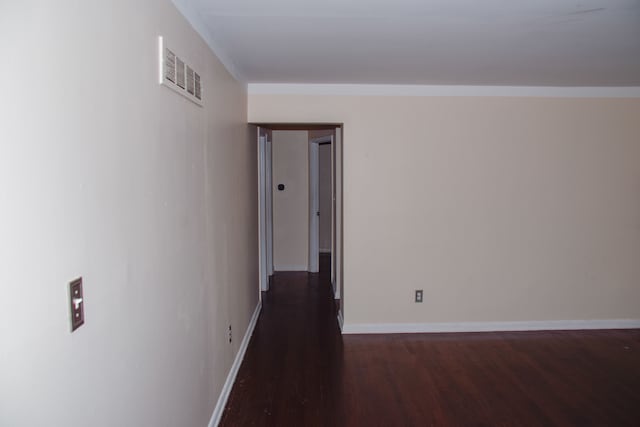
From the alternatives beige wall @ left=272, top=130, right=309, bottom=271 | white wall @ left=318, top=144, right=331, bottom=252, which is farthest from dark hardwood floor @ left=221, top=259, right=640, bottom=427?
white wall @ left=318, top=144, right=331, bottom=252

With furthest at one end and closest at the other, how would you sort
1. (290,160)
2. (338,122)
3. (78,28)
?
(290,160)
(338,122)
(78,28)

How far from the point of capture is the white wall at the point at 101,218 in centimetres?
87

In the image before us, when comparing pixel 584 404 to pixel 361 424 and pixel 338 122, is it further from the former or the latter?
pixel 338 122

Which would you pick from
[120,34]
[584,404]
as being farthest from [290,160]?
[120,34]

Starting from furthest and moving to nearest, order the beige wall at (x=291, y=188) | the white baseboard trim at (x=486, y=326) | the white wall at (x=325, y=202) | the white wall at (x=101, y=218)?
the white wall at (x=325, y=202), the beige wall at (x=291, y=188), the white baseboard trim at (x=486, y=326), the white wall at (x=101, y=218)

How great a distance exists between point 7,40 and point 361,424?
8.21 ft

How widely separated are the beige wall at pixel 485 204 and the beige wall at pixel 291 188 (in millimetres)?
2565

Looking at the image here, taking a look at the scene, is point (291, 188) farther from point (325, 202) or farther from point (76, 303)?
point (76, 303)

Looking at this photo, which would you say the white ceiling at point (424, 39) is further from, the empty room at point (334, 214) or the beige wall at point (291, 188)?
the beige wall at point (291, 188)

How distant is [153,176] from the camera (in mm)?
1613

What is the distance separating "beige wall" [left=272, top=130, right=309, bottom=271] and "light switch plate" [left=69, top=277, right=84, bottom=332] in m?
5.56

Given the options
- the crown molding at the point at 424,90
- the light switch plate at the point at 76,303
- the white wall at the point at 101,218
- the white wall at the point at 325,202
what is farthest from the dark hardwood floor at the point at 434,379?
the white wall at the point at 325,202

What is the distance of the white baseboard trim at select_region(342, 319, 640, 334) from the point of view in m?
4.18

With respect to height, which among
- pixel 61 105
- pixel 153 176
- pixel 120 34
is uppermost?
pixel 120 34
